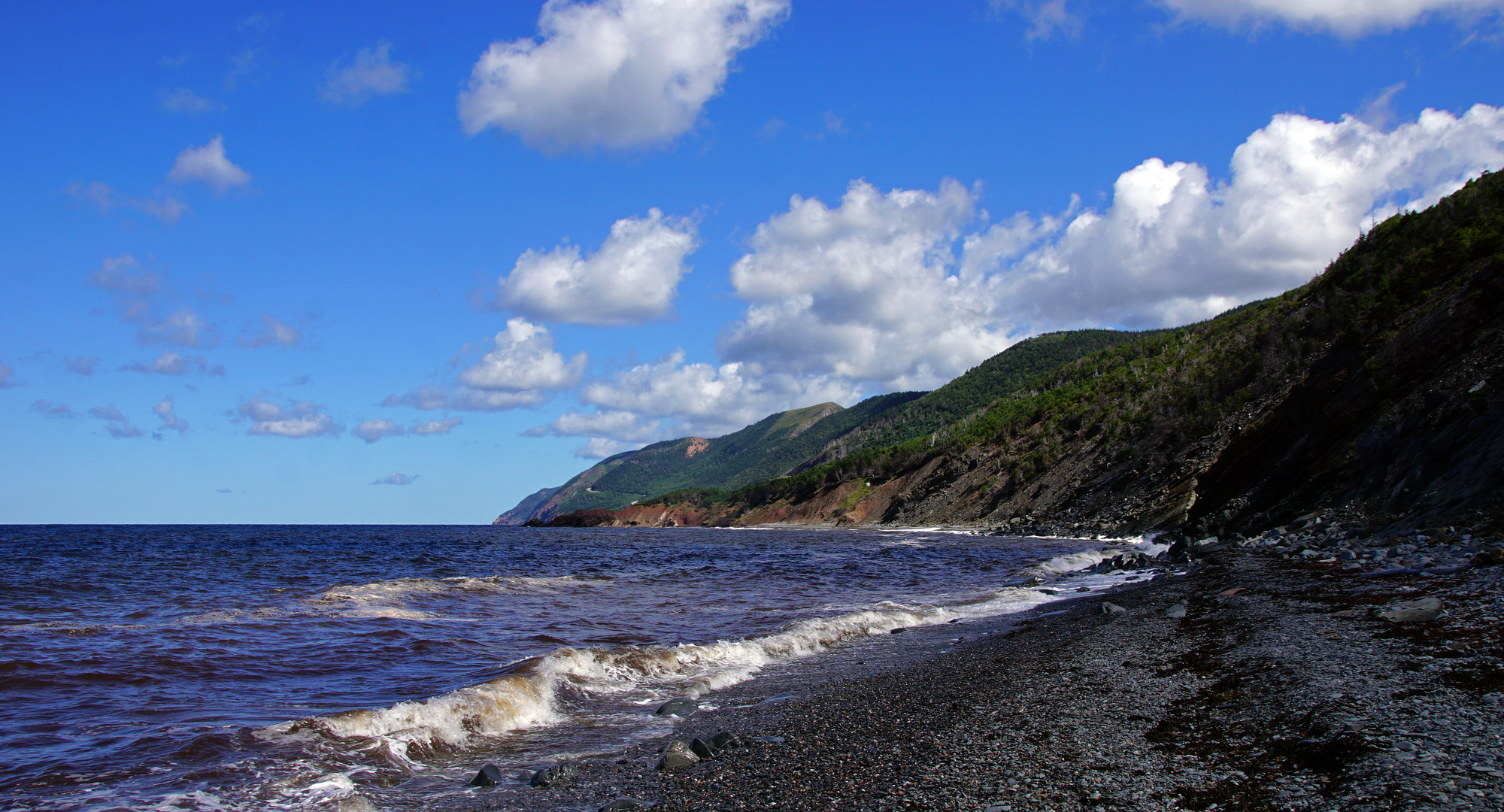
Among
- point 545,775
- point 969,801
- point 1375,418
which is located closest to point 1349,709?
point 969,801

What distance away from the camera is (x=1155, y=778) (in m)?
5.70

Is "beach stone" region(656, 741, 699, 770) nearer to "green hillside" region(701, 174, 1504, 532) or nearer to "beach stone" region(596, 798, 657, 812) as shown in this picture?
"beach stone" region(596, 798, 657, 812)

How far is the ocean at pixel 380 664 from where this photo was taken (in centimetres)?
820

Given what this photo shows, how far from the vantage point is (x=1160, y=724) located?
23.2ft

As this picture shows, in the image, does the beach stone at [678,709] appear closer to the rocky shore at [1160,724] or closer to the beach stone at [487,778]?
the rocky shore at [1160,724]

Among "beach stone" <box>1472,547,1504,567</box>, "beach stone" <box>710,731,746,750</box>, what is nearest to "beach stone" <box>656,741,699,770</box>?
"beach stone" <box>710,731,746,750</box>

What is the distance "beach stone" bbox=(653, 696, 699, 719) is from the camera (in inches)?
413

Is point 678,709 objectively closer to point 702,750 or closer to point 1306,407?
point 702,750

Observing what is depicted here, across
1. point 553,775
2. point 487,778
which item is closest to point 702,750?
point 553,775

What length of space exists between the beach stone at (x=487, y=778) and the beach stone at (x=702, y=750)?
204 cm

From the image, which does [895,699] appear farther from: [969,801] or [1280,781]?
[1280,781]

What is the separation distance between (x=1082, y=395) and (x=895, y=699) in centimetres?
8715

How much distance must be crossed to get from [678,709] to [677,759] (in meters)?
3.03

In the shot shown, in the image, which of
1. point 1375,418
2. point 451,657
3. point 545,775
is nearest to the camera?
point 545,775
